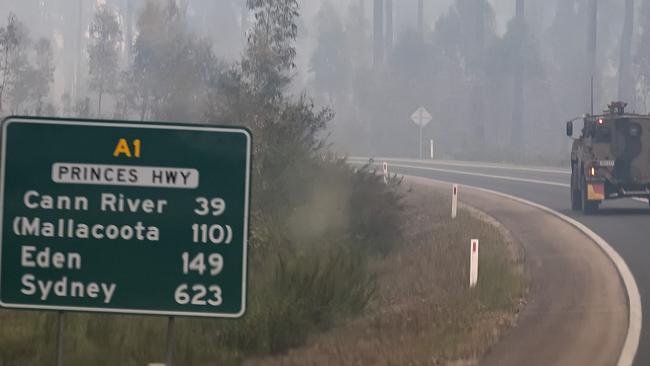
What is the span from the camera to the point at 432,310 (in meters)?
14.5

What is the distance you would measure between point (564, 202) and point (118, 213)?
27745 mm

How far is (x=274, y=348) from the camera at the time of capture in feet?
42.0

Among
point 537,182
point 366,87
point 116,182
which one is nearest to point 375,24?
point 366,87

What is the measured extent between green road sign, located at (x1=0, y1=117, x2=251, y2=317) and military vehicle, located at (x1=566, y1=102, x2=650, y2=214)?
22790 millimetres

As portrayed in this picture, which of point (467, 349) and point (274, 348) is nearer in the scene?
point (467, 349)

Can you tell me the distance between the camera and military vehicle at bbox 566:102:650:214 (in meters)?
28.1

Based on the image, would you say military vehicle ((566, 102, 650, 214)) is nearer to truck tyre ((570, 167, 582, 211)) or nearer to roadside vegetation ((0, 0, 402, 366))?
truck tyre ((570, 167, 582, 211))

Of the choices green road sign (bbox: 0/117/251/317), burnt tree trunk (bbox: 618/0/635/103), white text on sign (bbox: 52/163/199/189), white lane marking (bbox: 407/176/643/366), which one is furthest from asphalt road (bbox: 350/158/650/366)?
burnt tree trunk (bbox: 618/0/635/103)

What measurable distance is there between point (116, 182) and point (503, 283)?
11119mm

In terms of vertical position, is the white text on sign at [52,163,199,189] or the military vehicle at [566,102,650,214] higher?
the military vehicle at [566,102,650,214]

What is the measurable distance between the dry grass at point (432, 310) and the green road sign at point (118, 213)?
5.52m

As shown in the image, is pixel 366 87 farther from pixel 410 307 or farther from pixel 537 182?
pixel 410 307

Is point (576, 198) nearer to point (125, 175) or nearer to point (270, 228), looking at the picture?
point (270, 228)

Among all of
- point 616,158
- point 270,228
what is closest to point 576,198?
point 616,158
